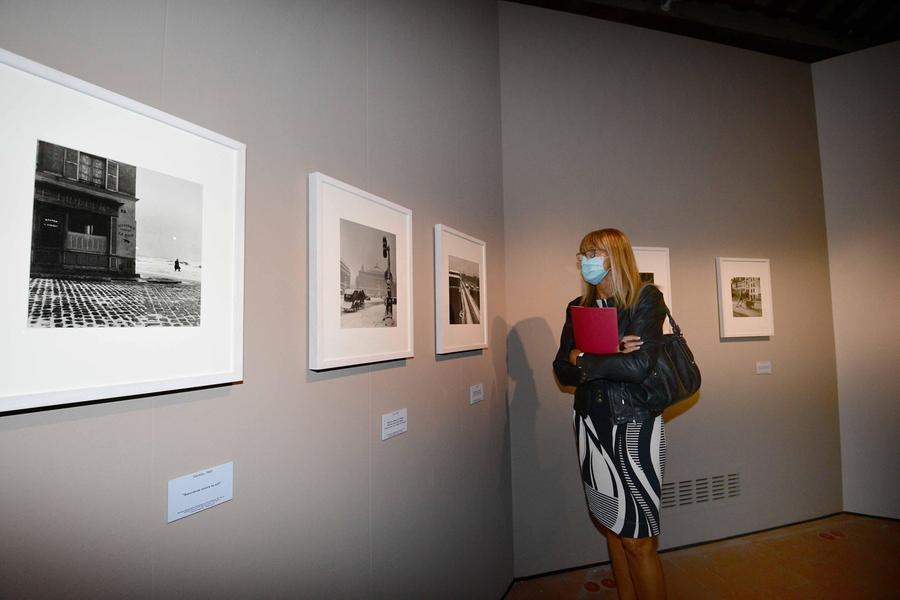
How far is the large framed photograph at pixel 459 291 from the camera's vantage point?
2.41 m

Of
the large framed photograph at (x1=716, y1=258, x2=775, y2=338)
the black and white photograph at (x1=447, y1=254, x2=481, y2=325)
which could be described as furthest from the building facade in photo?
the large framed photograph at (x1=716, y1=258, x2=775, y2=338)

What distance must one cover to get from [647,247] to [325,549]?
3312 millimetres

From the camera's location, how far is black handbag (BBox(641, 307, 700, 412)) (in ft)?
7.30

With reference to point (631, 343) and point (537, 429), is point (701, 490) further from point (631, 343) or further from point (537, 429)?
point (631, 343)

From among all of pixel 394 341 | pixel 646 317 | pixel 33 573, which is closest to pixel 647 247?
pixel 646 317

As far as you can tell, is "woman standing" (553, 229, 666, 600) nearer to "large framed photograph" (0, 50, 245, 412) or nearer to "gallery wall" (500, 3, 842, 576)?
"gallery wall" (500, 3, 842, 576)

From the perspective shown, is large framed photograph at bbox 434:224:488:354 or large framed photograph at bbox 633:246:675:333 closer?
large framed photograph at bbox 434:224:488:354

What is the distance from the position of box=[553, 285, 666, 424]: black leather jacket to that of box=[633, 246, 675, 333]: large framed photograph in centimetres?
138

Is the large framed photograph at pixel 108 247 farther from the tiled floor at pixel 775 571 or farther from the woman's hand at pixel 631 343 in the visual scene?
the tiled floor at pixel 775 571

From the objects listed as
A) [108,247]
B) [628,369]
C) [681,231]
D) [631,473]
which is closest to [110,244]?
[108,247]

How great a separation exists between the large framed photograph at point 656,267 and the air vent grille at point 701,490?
4.43ft

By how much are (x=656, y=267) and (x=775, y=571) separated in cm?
252

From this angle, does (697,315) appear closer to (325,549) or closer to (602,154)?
(602,154)

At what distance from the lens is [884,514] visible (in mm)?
4078
